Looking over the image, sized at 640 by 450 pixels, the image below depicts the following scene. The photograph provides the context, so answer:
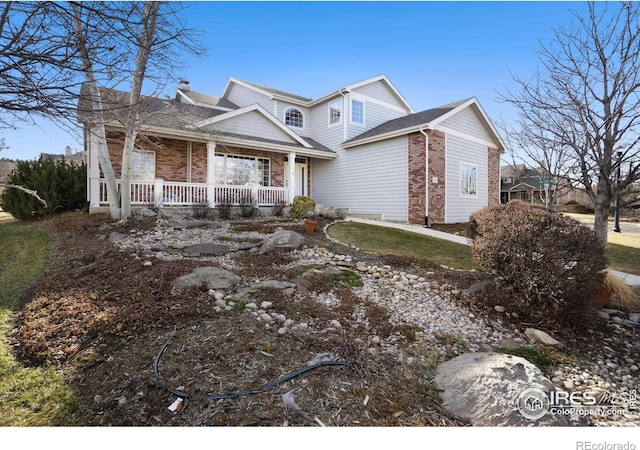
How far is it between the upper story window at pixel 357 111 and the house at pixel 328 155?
0.16 ft

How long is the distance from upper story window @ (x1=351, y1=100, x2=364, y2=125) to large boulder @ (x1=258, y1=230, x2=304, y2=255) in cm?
994

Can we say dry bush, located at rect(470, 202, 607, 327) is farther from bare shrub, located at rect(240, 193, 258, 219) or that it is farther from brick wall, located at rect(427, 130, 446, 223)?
bare shrub, located at rect(240, 193, 258, 219)

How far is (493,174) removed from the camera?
14898 mm

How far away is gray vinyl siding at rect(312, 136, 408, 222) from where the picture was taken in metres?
12.6

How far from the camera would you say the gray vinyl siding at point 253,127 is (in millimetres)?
12461

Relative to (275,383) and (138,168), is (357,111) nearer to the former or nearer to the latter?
(138,168)

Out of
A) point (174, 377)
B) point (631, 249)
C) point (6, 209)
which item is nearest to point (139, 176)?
point (6, 209)

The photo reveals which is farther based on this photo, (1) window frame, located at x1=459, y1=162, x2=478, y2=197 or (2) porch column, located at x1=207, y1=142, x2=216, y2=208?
(1) window frame, located at x1=459, y1=162, x2=478, y2=197

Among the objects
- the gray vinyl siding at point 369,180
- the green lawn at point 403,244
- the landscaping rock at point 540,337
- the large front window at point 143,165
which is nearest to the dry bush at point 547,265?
the landscaping rock at point 540,337

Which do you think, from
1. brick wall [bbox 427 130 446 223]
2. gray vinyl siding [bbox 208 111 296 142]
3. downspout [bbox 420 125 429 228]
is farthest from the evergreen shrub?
brick wall [bbox 427 130 446 223]

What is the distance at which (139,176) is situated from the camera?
11.6 meters

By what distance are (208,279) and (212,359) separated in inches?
75.4

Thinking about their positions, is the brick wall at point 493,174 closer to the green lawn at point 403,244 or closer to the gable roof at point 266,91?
the green lawn at point 403,244

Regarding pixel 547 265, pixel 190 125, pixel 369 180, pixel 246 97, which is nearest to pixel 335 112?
pixel 369 180
